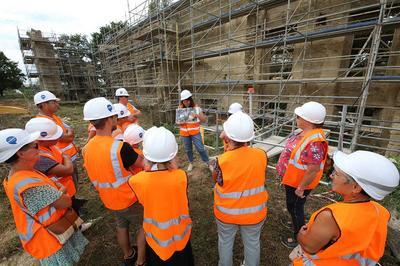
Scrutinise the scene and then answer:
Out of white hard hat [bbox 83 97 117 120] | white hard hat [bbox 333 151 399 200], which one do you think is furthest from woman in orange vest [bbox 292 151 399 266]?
white hard hat [bbox 83 97 117 120]

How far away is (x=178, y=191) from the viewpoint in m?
1.46

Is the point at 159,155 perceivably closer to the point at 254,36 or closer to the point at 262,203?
the point at 262,203

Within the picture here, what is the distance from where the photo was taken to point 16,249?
263cm

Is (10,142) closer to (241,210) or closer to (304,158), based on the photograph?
(241,210)

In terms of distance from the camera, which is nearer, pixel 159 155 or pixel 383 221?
pixel 383 221

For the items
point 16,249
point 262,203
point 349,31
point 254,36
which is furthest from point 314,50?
point 16,249

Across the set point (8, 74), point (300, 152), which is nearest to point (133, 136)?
point (300, 152)

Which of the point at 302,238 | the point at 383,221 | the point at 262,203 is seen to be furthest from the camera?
the point at 262,203

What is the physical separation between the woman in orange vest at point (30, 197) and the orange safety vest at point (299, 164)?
218 cm

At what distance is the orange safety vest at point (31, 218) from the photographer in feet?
4.38

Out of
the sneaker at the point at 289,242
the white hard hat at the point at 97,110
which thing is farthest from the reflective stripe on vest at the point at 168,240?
the sneaker at the point at 289,242

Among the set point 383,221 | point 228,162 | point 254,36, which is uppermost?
point 254,36

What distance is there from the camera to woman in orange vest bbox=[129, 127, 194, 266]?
142 centimetres

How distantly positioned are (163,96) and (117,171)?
9765mm
